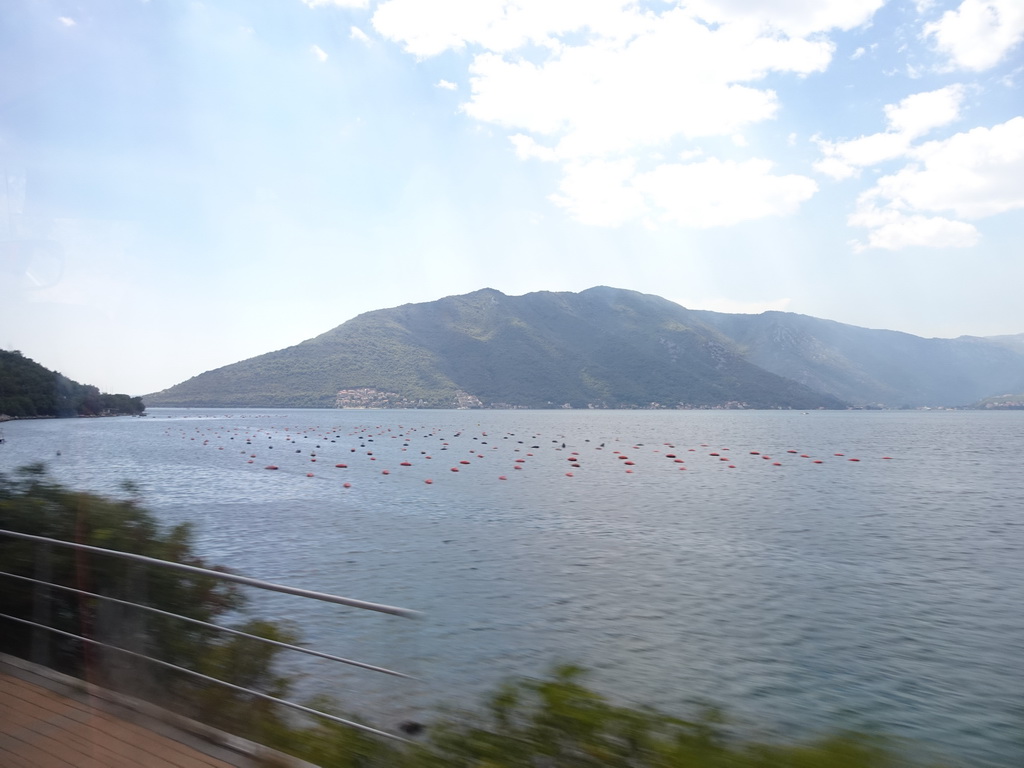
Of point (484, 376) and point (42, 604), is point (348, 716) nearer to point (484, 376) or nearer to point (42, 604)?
point (42, 604)

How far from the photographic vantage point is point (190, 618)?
546cm

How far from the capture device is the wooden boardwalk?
409 cm

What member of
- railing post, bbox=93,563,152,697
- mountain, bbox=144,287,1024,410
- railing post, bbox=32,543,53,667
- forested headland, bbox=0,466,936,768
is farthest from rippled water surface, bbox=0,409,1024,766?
mountain, bbox=144,287,1024,410

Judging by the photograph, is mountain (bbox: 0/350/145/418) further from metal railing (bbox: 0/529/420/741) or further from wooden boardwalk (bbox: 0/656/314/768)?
wooden boardwalk (bbox: 0/656/314/768)

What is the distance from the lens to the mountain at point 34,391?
3997 centimetres

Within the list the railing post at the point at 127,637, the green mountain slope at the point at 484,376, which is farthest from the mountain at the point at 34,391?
the green mountain slope at the point at 484,376

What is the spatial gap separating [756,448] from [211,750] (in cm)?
5732

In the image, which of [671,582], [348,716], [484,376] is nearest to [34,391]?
[671,582]

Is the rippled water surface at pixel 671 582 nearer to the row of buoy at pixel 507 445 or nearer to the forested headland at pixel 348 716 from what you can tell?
the forested headland at pixel 348 716

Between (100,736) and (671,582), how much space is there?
12.0 metres

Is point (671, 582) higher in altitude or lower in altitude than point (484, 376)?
lower

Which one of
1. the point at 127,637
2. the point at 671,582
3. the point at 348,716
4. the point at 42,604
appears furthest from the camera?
the point at 671,582

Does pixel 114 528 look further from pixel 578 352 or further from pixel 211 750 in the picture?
pixel 578 352

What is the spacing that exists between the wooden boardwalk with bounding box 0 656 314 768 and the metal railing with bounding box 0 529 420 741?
0.27 meters
